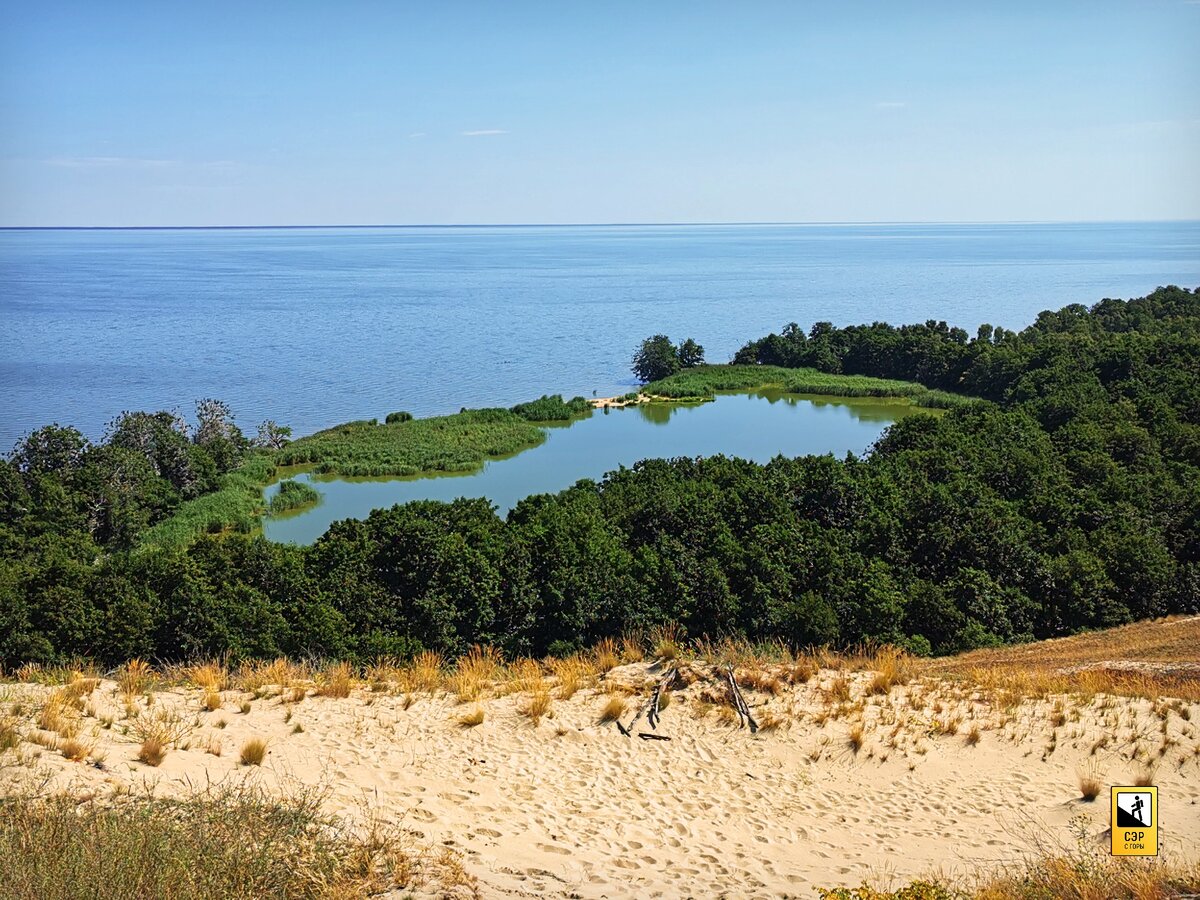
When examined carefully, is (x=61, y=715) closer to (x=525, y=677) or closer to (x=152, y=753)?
(x=152, y=753)

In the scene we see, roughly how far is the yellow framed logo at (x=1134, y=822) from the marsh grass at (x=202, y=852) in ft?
22.5

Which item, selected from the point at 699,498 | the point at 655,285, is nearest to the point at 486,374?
the point at 699,498

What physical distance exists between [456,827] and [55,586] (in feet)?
40.9

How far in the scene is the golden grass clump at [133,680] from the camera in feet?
43.4

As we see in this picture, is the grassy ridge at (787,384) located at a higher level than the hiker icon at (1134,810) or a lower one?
higher

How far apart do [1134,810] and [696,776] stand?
16.3ft

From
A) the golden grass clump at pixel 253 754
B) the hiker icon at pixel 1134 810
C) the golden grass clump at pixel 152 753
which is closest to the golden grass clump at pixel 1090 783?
the hiker icon at pixel 1134 810

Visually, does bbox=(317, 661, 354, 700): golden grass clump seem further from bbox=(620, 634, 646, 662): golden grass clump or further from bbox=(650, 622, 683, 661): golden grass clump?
bbox=(650, 622, 683, 661): golden grass clump

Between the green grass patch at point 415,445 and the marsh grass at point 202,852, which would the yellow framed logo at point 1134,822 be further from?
the green grass patch at point 415,445

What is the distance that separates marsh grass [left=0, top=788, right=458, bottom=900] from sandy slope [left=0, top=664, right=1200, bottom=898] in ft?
2.32

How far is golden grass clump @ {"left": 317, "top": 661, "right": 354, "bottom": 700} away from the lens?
13781 mm

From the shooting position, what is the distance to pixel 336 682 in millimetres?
14023

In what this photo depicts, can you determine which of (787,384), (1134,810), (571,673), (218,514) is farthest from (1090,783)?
(787,384)

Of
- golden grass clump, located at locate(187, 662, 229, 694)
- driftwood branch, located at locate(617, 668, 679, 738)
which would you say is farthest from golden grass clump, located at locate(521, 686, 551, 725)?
golden grass clump, located at locate(187, 662, 229, 694)
